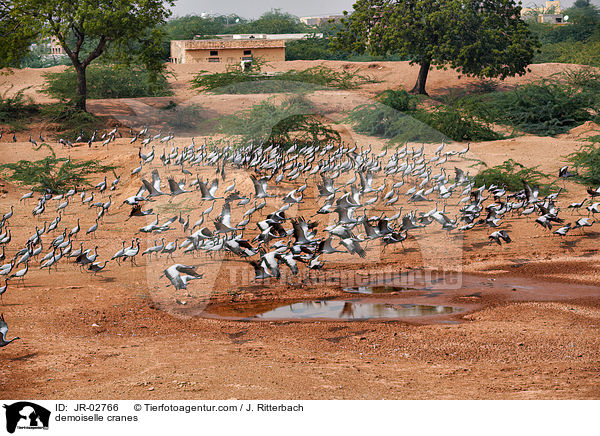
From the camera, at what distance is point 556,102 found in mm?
25312

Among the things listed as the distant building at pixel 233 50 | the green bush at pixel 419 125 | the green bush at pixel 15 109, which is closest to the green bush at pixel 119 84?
the green bush at pixel 15 109

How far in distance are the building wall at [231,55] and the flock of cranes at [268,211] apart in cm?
2221

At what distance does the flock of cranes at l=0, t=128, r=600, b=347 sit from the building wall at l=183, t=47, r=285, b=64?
72.9ft

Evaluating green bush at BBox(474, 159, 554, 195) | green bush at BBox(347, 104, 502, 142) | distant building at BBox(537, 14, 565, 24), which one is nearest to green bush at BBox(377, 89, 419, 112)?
green bush at BBox(347, 104, 502, 142)

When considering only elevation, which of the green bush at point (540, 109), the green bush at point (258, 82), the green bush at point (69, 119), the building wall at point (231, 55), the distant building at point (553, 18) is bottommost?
the green bush at point (69, 119)

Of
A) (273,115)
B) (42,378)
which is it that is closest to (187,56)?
(273,115)

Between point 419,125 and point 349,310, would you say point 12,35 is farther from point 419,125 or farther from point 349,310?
point 349,310

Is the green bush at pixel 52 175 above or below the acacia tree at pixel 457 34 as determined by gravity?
below

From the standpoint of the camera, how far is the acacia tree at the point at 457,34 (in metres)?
28.4

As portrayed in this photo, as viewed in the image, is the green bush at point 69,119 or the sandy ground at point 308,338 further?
the green bush at point 69,119

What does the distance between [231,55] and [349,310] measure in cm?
3485

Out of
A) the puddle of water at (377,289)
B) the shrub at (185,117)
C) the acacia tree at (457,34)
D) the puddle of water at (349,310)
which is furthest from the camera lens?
the acacia tree at (457,34)

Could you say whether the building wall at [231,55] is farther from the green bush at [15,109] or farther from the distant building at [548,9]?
the distant building at [548,9]

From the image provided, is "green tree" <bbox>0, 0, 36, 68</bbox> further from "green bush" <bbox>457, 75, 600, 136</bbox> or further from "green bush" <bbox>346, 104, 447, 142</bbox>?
"green bush" <bbox>457, 75, 600, 136</bbox>
